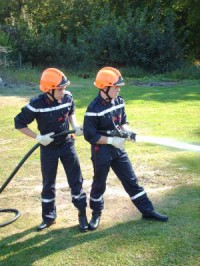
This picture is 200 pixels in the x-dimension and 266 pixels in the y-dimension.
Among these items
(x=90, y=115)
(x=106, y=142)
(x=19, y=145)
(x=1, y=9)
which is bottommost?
(x=19, y=145)

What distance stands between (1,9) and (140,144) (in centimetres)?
2560

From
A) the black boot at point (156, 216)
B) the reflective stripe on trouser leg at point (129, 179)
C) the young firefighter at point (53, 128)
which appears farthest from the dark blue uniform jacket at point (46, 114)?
the black boot at point (156, 216)

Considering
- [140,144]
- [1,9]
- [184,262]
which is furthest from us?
[1,9]

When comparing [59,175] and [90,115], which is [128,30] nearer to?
[59,175]

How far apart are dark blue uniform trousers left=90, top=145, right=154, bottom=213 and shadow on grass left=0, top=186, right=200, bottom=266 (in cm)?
27

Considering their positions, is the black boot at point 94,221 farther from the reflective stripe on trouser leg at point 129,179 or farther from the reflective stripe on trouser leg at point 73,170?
the reflective stripe on trouser leg at point 129,179

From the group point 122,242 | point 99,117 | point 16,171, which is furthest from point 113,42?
point 122,242

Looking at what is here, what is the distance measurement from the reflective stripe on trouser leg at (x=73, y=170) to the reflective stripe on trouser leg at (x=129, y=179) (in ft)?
1.32

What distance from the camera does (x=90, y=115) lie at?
4.48 metres

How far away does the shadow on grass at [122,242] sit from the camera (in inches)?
168

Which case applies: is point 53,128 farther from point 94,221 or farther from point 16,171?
point 94,221

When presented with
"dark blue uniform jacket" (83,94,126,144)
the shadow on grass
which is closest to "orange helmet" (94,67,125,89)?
"dark blue uniform jacket" (83,94,126,144)

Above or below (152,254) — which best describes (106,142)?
above

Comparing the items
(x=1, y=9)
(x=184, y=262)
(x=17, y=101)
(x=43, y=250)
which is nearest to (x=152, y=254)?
(x=184, y=262)
